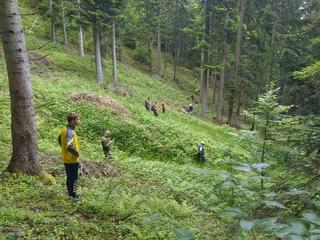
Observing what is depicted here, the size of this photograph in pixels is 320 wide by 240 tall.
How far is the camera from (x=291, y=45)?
35500 millimetres

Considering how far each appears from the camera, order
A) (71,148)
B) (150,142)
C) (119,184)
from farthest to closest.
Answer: (150,142)
(119,184)
(71,148)

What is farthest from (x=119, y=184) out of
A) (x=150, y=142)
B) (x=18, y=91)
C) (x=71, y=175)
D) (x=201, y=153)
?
(x=201, y=153)

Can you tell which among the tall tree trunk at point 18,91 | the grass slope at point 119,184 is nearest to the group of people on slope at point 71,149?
the grass slope at point 119,184

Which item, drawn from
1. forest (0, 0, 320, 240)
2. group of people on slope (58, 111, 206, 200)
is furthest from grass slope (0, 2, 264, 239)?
group of people on slope (58, 111, 206, 200)

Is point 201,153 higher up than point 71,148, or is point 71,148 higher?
point 71,148

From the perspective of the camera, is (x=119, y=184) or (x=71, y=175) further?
(x=119, y=184)

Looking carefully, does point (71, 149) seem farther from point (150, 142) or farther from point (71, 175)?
point (150, 142)

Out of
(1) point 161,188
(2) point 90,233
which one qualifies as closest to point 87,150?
→ (1) point 161,188

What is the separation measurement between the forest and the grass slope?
0.12ft

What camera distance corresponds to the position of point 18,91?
8234 millimetres

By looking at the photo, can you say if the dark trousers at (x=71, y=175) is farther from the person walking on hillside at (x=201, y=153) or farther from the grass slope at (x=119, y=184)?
the person walking on hillside at (x=201, y=153)

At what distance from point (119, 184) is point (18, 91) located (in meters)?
3.62

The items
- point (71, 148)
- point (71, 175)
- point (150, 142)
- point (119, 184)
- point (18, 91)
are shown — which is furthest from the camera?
point (150, 142)

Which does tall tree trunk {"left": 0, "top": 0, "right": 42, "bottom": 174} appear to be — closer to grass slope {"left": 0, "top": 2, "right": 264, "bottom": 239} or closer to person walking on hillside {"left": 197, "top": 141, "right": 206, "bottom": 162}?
grass slope {"left": 0, "top": 2, "right": 264, "bottom": 239}
